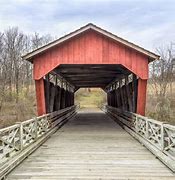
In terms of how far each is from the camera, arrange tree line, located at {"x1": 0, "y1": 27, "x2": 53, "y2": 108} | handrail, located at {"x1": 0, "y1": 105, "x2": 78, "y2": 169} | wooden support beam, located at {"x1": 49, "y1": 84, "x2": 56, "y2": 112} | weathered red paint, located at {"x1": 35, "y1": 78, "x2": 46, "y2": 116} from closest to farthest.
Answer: handrail, located at {"x1": 0, "y1": 105, "x2": 78, "y2": 169}, weathered red paint, located at {"x1": 35, "y1": 78, "x2": 46, "y2": 116}, wooden support beam, located at {"x1": 49, "y1": 84, "x2": 56, "y2": 112}, tree line, located at {"x1": 0, "y1": 27, "x2": 53, "y2": 108}

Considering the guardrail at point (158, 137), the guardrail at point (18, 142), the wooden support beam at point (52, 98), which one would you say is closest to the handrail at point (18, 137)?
the guardrail at point (18, 142)

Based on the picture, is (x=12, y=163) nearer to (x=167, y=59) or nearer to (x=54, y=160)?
(x=54, y=160)

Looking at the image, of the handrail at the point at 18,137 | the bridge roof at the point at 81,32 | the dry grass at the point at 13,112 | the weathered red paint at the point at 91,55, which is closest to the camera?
the handrail at the point at 18,137

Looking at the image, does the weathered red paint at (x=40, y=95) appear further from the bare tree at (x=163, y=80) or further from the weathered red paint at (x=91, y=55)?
the bare tree at (x=163, y=80)

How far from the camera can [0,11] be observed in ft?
134

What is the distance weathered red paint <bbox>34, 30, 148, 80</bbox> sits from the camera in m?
12.3

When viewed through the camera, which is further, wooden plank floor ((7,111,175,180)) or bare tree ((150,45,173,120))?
bare tree ((150,45,173,120))

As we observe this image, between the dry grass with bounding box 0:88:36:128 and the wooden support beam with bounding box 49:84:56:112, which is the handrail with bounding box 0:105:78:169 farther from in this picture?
the dry grass with bounding box 0:88:36:128

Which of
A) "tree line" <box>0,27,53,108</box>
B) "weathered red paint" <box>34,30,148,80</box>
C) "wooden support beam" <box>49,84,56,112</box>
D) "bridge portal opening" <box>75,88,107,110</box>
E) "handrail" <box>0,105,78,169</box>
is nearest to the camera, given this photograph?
"handrail" <box>0,105,78,169</box>

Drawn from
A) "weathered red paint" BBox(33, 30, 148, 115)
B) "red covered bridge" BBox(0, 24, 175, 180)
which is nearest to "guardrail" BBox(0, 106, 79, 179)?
"red covered bridge" BBox(0, 24, 175, 180)

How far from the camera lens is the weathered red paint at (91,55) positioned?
12328 mm

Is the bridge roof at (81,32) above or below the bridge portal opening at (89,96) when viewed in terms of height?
above

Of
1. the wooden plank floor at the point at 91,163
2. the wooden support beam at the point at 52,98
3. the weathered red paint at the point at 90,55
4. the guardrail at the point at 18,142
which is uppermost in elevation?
the weathered red paint at the point at 90,55

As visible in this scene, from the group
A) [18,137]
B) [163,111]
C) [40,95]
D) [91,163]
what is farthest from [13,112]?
[91,163]
